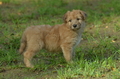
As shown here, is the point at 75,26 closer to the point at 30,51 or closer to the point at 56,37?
the point at 56,37

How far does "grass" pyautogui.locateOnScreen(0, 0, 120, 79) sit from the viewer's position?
17.7 ft

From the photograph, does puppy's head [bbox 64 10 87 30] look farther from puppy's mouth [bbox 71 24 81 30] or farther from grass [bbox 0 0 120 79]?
grass [bbox 0 0 120 79]

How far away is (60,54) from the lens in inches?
270

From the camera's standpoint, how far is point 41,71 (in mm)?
5730

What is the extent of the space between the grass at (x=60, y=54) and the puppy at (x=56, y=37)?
0.27 metres

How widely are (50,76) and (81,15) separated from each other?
1.57 meters

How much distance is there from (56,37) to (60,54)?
844 millimetres

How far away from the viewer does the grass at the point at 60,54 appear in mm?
5395

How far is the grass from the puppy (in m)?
0.27

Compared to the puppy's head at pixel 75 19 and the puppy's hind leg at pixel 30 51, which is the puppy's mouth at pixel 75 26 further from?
the puppy's hind leg at pixel 30 51

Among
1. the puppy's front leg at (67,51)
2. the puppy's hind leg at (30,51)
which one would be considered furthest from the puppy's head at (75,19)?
the puppy's hind leg at (30,51)

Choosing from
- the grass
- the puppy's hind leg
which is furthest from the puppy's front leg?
the puppy's hind leg

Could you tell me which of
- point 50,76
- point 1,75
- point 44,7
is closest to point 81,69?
point 50,76

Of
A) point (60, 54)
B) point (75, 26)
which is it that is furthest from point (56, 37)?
point (60, 54)
